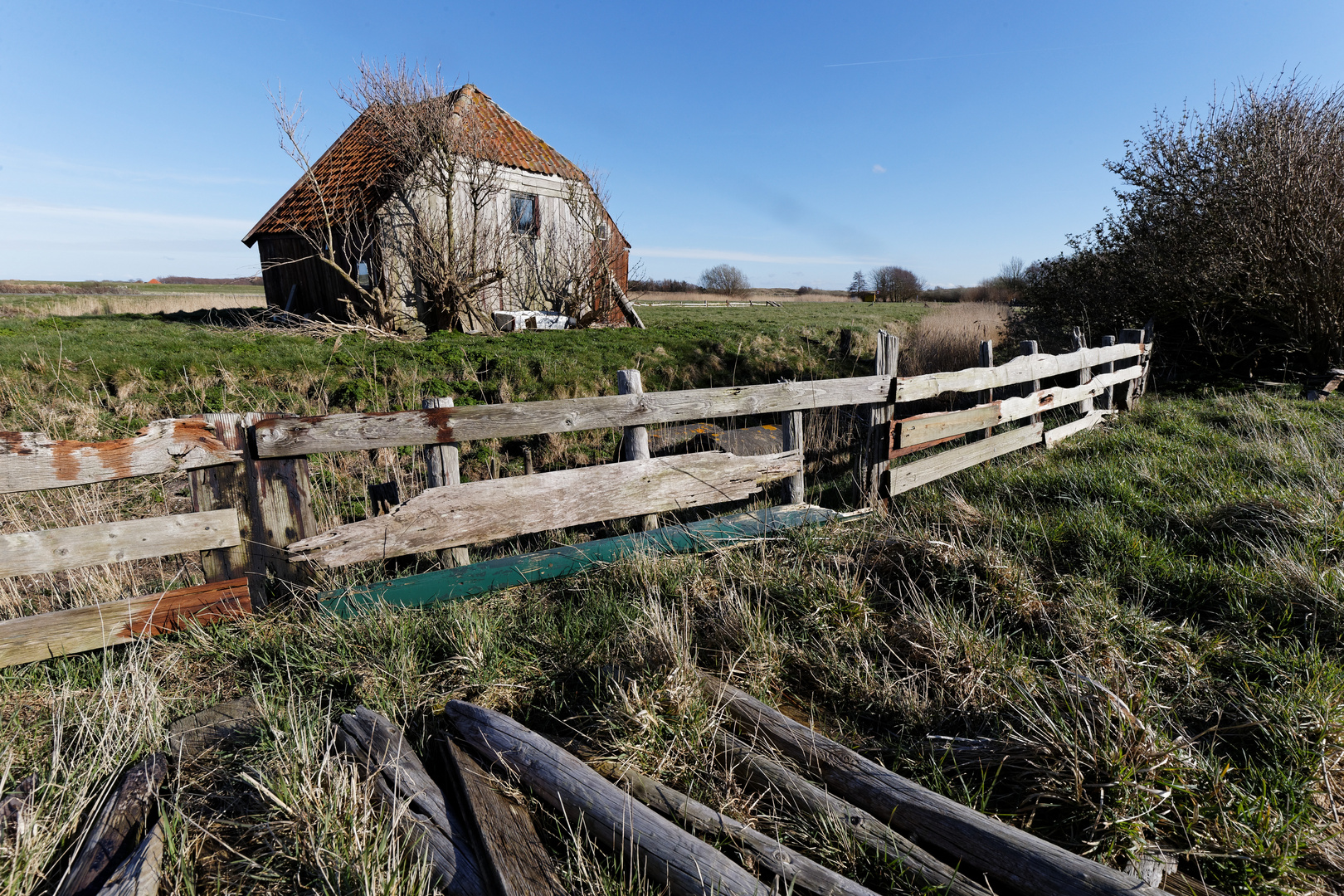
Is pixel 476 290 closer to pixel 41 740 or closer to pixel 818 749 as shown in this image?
pixel 41 740

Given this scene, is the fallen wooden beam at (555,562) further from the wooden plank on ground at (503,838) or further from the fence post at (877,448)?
the wooden plank on ground at (503,838)

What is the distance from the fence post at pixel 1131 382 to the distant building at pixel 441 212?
11547mm

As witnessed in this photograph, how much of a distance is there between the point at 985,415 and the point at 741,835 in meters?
5.82

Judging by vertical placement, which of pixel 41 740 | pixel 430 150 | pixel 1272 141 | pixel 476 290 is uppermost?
pixel 430 150

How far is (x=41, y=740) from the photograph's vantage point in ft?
8.99

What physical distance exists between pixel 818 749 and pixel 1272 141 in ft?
46.1

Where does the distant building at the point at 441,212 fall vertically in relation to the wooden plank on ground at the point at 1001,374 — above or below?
above

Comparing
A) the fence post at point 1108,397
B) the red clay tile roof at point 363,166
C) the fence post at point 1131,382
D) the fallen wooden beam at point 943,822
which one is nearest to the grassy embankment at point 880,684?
the fallen wooden beam at point 943,822

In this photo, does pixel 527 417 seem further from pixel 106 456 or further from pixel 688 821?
pixel 688 821

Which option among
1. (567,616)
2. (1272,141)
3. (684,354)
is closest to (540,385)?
(684,354)

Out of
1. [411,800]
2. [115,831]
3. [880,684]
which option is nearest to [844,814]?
[880,684]

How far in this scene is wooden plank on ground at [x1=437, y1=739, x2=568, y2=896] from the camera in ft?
6.37

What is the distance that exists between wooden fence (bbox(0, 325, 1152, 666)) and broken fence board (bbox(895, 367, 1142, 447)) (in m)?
1.00

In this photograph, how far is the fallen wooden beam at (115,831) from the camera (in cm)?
199
